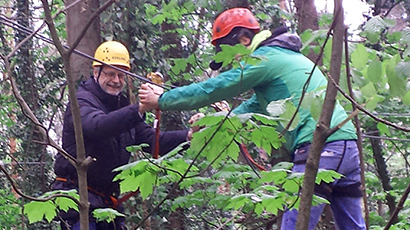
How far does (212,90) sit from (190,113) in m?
3.26

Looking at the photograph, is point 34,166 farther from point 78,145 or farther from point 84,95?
point 78,145

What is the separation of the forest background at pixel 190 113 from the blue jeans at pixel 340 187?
149mm

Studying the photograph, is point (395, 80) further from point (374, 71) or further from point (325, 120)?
point (325, 120)

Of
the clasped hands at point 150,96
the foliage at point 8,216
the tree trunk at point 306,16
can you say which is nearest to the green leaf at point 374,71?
the clasped hands at point 150,96

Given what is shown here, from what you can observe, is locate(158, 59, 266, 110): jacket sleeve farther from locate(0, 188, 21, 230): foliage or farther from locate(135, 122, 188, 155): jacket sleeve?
locate(0, 188, 21, 230): foliage

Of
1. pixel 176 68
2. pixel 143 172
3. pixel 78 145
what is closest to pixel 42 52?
pixel 176 68

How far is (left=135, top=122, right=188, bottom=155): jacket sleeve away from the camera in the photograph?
3863 mm

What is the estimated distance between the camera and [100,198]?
356 cm

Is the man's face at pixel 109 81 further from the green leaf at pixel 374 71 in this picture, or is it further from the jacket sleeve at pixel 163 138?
the green leaf at pixel 374 71

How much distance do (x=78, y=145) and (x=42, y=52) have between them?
5.91m

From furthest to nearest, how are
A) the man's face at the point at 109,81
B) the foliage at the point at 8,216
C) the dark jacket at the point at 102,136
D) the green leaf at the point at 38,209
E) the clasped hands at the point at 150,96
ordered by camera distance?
the foliage at the point at 8,216, the man's face at the point at 109,81, the dark jacket at the point at 102,136, the clasped hands at the point at 150,96, the green leaf at the point at 38,209

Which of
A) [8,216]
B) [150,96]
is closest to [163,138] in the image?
[150,96]

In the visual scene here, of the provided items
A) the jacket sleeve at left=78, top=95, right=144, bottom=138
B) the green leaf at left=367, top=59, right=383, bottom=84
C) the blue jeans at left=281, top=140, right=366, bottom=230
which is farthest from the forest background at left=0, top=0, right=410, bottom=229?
the jacket sleeve at left=78, top=95, right=144, bottom=138

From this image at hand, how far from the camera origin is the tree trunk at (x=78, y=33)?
4410 millimetres
